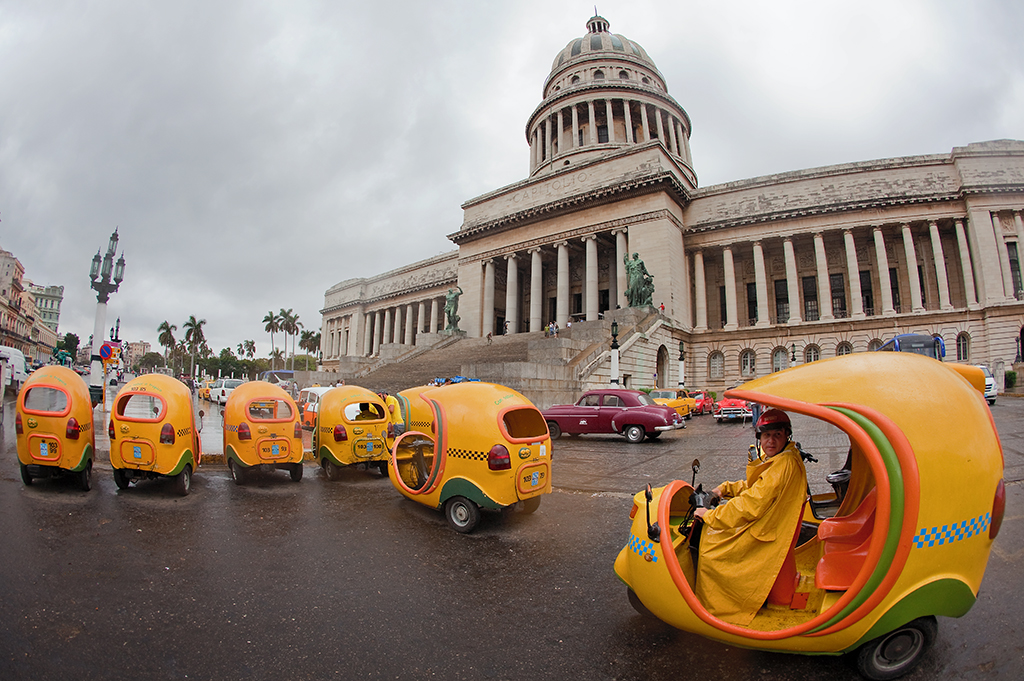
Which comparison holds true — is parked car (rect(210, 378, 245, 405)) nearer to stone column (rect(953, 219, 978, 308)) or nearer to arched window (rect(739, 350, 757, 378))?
arched window (rect(739, 350, 757, 378))

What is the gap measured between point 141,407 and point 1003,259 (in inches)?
1811

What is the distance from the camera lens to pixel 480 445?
5566 millimetres

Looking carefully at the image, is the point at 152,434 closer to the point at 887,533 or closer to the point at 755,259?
the point at 887,533

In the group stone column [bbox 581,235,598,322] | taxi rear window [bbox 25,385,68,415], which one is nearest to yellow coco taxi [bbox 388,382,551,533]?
taxi rear window [bbox 25,385,68,415]

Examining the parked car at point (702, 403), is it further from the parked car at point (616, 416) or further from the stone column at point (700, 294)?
the stone column at point (700, 294)

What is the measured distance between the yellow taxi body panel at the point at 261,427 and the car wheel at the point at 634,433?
896cm

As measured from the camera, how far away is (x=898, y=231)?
35375 millimetres

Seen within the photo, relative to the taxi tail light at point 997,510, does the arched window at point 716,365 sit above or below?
above

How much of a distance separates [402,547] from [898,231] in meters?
43.0

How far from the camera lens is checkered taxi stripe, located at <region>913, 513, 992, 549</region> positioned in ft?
8.48

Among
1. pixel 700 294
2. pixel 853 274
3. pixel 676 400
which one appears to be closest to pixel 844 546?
pixel 676 400

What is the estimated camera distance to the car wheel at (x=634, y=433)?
13797 millimetres

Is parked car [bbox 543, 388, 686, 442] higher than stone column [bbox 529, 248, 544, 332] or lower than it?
lower

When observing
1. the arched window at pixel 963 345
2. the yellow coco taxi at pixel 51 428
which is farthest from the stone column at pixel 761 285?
the yellow coco taxi at pixel 51 428
